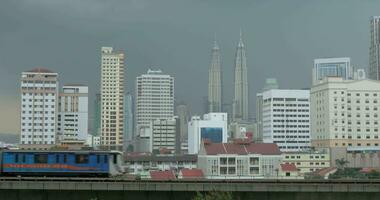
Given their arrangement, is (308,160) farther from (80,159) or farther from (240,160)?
(80,159)

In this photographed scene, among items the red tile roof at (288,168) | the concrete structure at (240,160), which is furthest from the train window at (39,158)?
the concrete structure at (240,160)

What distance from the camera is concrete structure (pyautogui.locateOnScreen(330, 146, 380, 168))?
178 meters

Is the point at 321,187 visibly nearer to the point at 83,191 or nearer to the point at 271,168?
the point at 83,191

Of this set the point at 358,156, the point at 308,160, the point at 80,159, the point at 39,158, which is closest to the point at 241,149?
the point at 308,160

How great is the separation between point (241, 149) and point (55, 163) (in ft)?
312

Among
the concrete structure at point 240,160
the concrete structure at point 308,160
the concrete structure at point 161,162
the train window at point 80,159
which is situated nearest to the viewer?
the train window at point 80,159

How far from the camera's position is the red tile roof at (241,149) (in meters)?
144

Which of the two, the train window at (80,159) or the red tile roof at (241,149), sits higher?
the train window at (80,159)

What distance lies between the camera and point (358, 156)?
183250 millimetres

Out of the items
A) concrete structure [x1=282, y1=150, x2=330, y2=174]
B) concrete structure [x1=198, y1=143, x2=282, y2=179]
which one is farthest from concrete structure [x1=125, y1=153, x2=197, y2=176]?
concrete structure [x1=282, y1=150, x2=330, y2=174]

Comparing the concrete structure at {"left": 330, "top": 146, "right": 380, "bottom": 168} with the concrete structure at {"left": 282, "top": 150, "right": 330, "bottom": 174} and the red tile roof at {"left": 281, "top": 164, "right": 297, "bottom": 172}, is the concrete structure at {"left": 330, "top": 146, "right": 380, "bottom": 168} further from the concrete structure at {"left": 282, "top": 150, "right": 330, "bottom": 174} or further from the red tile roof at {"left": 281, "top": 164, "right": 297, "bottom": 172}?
the red tile roof at {"left": 281, "top": 164, "right": 297, "bottom": 172}

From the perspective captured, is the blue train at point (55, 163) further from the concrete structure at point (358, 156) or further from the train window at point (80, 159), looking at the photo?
the concrete structure at point (358, 156)

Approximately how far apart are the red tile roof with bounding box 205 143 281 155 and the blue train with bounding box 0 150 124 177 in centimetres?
8993

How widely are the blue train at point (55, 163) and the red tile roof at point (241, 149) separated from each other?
295 feet
